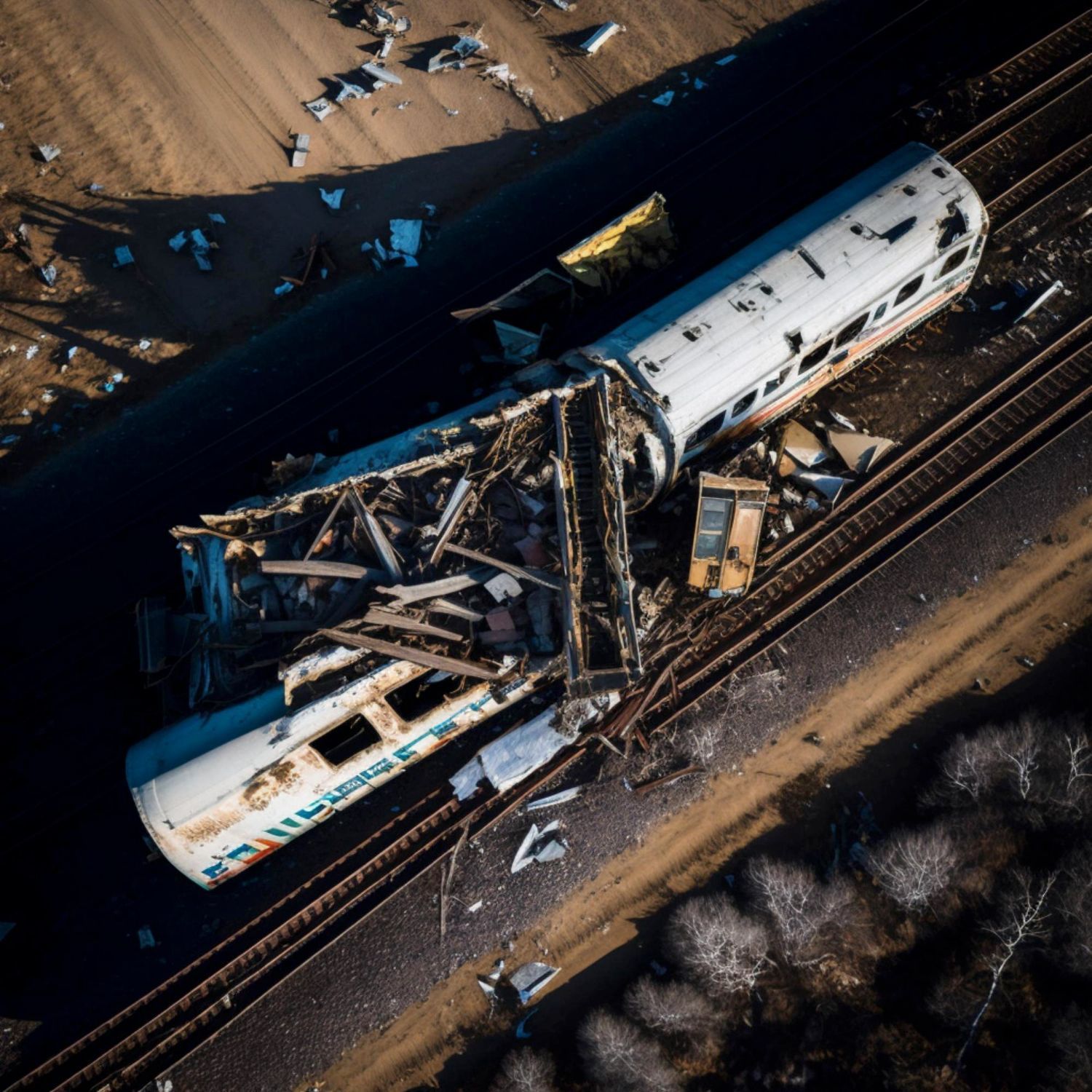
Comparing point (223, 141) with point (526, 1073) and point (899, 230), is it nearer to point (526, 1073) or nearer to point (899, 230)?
point (899, 230)

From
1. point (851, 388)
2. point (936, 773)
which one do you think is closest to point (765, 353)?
point (851, 388)

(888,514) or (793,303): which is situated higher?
(793,303)

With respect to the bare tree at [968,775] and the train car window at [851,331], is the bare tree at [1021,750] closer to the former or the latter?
the bare tree at [968,775]

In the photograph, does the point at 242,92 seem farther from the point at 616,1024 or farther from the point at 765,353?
the point at 616,1024

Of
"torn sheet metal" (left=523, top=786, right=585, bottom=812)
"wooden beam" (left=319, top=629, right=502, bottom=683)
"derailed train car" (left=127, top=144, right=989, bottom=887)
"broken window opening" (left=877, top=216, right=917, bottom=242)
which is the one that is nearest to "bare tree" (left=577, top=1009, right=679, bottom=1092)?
"torn sheet metal" (left=523, top=786, right=585, bottom=812)

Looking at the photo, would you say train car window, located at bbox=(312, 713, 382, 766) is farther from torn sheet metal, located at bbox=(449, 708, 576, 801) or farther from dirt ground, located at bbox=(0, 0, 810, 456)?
dirt ground, located at bbox=(0, 0, 810, 456)

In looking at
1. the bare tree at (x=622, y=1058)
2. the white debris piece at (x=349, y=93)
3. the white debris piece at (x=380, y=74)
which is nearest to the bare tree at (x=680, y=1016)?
the bare tree at (x=622, y=1058)

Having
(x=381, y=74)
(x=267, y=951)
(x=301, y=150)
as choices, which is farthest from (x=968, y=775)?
(x=381, y=74)
